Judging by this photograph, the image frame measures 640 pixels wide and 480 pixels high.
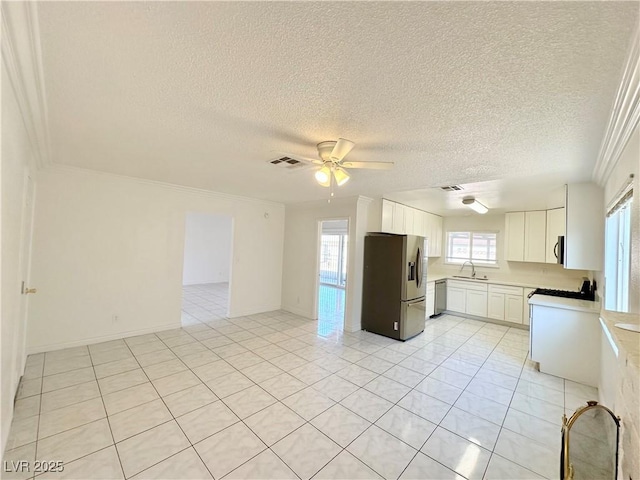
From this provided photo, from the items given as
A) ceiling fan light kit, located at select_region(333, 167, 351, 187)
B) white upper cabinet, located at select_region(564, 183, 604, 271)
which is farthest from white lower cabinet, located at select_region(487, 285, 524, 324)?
ceiling fan light kit, located at select_region(333, 167, 351, 187)

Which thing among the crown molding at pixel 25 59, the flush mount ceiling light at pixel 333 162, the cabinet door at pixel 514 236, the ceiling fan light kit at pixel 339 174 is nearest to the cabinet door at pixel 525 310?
the cabinet door at pixel 514 236

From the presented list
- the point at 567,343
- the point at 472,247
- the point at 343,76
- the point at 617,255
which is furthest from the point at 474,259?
the point at 343,76

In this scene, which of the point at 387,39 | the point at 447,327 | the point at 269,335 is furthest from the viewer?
the point at 447,327

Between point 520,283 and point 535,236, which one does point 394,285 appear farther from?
point 535,236

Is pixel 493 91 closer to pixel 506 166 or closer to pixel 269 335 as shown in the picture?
pixel 506 166

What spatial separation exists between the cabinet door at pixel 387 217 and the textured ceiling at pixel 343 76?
2039mm

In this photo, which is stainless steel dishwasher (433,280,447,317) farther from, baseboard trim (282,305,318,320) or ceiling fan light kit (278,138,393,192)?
ceiling fan light kit (278,138,393,192)

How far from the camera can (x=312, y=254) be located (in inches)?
208

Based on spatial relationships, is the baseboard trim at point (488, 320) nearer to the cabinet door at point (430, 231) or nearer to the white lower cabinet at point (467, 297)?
the white lower cabinet at point (467, 297)

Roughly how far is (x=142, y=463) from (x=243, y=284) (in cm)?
358

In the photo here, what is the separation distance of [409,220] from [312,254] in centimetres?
205

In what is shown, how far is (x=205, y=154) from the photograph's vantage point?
2664 mm

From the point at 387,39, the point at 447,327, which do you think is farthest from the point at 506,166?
the point at 447,327

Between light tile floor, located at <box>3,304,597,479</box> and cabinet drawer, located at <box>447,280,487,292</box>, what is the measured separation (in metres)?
1.79
